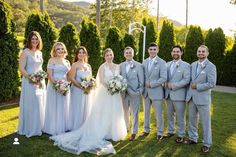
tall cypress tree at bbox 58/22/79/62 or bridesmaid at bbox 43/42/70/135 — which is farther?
tall cypress tree at bbox 58/22/79/62

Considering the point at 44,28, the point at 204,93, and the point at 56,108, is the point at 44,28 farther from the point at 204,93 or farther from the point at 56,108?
the point at 204,93

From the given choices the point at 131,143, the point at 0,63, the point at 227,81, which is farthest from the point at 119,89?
the point at 227,81

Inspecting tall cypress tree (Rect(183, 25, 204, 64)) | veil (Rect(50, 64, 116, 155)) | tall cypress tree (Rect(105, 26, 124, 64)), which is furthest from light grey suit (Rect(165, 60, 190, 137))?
tall cypress tree (Rect(183, 25, 204, 64))

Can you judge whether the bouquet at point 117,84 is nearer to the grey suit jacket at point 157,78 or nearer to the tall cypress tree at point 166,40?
the grey suit jacket at point 157,78

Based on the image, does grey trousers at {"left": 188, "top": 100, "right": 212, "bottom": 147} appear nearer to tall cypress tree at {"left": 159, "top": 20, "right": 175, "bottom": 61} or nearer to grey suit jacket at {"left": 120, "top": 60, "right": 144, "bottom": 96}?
grey suit jacket at {"left": 120, "top": 60, "right": 144, "bottom": 96}

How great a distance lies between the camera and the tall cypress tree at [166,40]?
21000mm

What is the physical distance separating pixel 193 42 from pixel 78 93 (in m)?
13.9

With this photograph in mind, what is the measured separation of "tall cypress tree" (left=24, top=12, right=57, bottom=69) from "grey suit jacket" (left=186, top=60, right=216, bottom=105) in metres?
7.36

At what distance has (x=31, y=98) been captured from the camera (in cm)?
762

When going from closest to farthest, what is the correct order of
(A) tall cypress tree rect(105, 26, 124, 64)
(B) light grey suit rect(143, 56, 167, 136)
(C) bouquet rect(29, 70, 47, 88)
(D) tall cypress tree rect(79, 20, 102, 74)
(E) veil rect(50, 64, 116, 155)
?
1. (E) veil rect(50, 64, 116, 155)
2. (B) light grey suit rect(143, 56, 167, 136)
3. (C) bouquet rect(29, 70, 47, 88)
4. (D) tall cypress tree rect(79, 20, 102, 74)
5. (A) tall cypress tree rect(105, 26, 124, 64)

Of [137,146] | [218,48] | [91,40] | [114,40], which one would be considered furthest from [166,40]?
[137,146]

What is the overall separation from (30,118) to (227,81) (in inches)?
591

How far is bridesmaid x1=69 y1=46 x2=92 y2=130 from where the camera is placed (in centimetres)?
789

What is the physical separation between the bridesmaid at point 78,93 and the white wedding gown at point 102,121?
0.27 m
